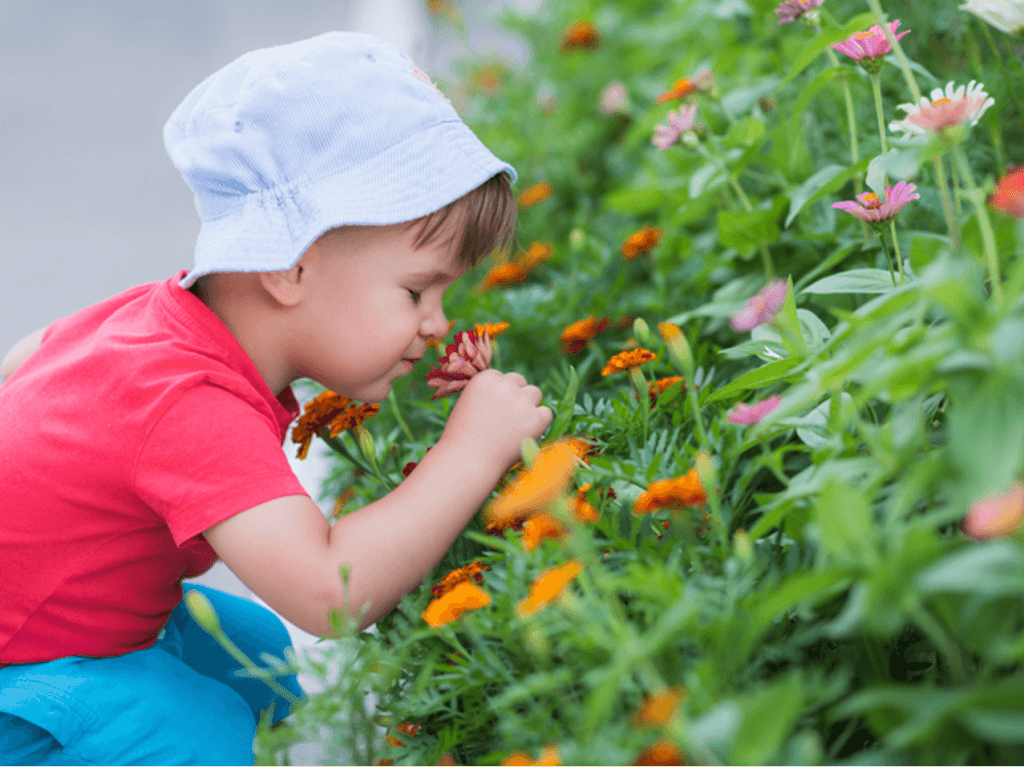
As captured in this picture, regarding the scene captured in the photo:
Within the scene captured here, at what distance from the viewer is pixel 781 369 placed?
0.65 m

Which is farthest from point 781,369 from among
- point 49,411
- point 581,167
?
point 581,167

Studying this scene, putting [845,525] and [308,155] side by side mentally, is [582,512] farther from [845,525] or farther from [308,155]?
[308,155]

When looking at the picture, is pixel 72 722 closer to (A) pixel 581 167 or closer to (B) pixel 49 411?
(B) pixel 49 411

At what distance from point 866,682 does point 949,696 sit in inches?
6.2

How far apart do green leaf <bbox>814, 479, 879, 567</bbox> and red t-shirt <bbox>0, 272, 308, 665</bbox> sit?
18.0 inches

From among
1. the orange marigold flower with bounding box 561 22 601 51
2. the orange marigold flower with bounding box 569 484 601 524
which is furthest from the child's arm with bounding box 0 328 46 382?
the orange marigold flower with bounding box 561 22 601 51

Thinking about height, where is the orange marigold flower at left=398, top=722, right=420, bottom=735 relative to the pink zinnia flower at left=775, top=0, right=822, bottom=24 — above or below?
below

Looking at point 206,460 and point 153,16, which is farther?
point 153,16

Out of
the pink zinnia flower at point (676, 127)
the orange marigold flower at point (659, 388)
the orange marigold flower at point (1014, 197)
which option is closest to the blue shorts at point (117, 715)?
the orange marigold flower at point (659, 388)

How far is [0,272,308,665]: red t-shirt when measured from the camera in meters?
0.70

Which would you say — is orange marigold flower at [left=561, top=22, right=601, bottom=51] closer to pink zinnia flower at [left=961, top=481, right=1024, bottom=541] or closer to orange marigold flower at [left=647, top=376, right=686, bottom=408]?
orange marigold flower at [left=647, top=376, right=686, bottom=408]

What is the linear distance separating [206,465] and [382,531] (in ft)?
0.54

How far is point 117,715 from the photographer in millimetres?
761

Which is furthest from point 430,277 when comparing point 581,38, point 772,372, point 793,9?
point 581,38
